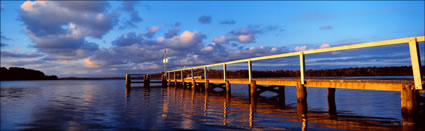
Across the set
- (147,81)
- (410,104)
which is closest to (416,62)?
(410,104)

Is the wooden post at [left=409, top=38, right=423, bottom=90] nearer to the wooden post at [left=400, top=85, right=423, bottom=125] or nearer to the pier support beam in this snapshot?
the wooden post at [left=400, top=85, right=423, bottom=125]

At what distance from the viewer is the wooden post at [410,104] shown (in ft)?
22.0

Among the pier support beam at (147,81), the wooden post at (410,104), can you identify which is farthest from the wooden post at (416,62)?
the pier support beam at (147,81)

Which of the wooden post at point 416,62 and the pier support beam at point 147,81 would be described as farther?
the pier support beam at point 147,81

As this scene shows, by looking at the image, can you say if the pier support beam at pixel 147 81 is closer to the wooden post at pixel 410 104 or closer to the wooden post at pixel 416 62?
the wooden post at pixel 410 104

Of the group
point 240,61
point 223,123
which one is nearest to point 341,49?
point 223,123

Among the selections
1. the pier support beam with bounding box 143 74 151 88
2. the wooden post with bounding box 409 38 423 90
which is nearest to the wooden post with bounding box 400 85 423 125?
the wooden post with bounding box 409 38 423 90

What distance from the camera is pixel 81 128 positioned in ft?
21.4

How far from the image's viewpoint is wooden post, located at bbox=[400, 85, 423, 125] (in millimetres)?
6711

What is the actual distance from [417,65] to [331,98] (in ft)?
19.5

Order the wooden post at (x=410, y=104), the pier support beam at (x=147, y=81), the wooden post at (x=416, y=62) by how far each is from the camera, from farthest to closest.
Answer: the pier support beam at (x=147, y=81) < the wooden post at (x=410, y=104) < the wooden post at (x=416, y=62)

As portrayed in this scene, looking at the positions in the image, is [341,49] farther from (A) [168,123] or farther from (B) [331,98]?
(A) [168,123]

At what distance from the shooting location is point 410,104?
6797mm

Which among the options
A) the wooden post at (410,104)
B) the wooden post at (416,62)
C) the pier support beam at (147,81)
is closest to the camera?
the wooden post at (416,62)
